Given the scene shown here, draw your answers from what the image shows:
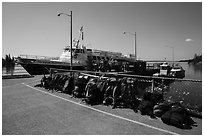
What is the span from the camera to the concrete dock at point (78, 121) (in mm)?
3975

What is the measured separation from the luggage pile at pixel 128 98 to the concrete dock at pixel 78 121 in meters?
0.22

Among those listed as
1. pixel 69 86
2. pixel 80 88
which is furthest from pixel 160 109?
pixel 69 86

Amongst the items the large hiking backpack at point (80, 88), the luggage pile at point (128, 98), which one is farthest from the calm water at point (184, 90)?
the large hiking backpack at point (80, 88)

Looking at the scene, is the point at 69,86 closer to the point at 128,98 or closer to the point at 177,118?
the point at 128,98

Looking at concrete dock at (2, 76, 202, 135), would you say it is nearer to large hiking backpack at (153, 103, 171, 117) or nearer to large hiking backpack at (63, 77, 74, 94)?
large hiking backpack at (153, 103, 171, 117)

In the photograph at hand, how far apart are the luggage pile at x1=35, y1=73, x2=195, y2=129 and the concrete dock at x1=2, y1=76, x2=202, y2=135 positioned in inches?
8.8

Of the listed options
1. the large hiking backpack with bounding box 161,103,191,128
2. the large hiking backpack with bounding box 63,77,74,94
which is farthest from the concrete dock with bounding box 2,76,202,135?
the large hiking backpack with bounding box 63,77,74,94

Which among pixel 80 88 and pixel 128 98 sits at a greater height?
pixel 80 88

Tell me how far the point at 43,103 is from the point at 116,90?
9.75 feet

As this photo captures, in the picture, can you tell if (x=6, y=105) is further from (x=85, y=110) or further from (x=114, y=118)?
(x=114, y=118)

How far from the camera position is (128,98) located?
5996 millimetres

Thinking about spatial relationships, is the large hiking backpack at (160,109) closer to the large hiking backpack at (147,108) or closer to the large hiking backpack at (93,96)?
the large hiking backpack at (147,108)

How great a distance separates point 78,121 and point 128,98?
7.16 ft

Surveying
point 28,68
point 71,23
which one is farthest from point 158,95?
point 28,68
